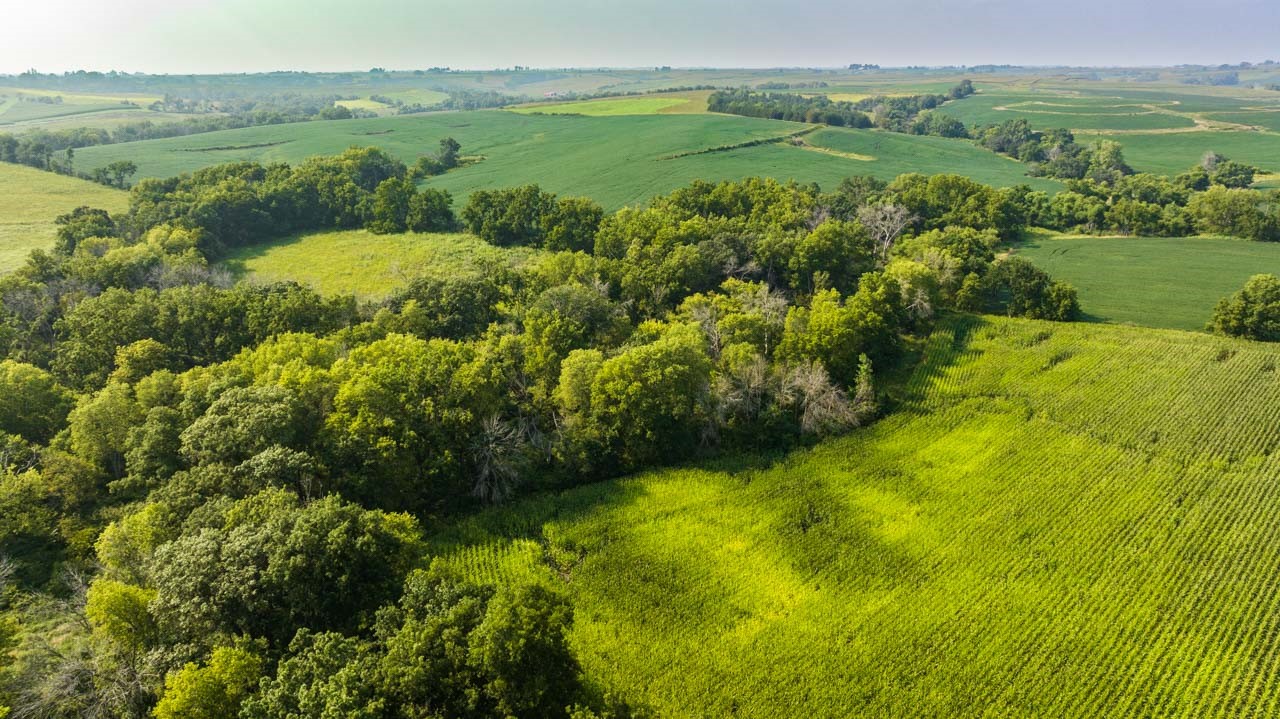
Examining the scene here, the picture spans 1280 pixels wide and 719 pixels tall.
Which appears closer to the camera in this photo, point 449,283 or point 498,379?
point 498,379

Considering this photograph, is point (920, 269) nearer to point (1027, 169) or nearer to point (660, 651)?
point (660, 651)

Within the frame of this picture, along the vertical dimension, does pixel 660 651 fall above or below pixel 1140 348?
below

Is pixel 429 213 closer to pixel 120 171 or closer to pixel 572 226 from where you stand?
pixel 572 226

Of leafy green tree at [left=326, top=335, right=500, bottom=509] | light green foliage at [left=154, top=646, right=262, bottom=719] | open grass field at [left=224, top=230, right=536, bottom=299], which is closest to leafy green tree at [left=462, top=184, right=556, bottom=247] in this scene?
open grass field at [left=224, top=230, right=536, bottom=299]

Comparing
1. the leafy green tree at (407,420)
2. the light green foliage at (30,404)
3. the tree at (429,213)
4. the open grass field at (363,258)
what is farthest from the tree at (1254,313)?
the light green foliage at (30,404)

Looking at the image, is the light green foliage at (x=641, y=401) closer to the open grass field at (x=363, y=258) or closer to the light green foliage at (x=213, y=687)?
the light green foliage at (x=213, y=687)

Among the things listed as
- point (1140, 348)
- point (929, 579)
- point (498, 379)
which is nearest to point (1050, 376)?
point (1140, 348)
